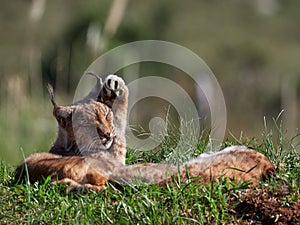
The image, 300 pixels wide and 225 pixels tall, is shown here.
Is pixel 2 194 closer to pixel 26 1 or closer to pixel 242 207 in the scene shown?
pixel 242 207

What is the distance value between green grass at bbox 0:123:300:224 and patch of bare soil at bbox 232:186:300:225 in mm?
11

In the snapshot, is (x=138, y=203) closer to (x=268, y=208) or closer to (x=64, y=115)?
(x=268, y=208)

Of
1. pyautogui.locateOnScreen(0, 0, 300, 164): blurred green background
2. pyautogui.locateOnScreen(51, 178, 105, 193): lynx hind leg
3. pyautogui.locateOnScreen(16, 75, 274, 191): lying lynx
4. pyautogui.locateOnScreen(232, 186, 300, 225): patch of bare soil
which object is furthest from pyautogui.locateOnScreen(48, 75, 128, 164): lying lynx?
pyautogui.locateOnScreen(232, 186, 300, 225): patch of bare soil

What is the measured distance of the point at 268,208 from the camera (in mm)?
4367

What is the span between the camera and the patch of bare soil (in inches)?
169

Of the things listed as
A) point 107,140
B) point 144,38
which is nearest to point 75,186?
point 107,140

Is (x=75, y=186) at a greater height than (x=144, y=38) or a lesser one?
greater

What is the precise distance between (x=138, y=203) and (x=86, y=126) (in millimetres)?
803

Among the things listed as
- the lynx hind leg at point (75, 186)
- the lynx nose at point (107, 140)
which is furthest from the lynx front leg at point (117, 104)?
the lynx hind leg at point (75, 186)

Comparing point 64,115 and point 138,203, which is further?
point 64,115

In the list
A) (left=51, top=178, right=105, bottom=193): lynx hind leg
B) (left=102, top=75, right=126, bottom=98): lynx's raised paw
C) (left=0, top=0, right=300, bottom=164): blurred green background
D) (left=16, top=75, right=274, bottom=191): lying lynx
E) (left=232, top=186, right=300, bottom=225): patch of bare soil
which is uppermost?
(left=102, top=75, right=126, bottom=98): lynx's raised paw

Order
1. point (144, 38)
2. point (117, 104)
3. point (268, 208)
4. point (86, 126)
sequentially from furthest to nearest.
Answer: point (144, 38) < point (117, 104) < point (86, 126) < point (268, 208)

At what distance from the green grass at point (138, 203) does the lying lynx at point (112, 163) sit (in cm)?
8

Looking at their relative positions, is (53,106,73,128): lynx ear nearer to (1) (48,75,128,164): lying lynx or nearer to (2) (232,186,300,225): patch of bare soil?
(1) (48,75,128,164): lying lynx
